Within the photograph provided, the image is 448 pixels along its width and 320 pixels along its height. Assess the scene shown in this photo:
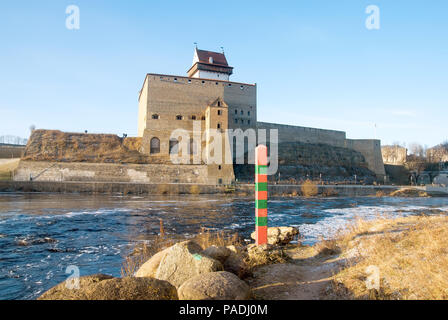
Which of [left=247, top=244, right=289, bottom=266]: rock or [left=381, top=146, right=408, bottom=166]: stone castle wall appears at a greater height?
[left=381, top=146, right=408, bottom=166]: stone castle wall

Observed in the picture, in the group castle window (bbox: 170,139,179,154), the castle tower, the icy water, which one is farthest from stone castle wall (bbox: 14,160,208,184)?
the castle tower

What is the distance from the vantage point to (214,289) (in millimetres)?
2857

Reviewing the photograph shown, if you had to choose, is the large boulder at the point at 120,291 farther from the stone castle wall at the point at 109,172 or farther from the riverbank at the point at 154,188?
the stone castle wall at the point at 109,172

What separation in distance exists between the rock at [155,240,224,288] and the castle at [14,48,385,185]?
85.9 ft

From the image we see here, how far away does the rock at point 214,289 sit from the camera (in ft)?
Answer: 9.17

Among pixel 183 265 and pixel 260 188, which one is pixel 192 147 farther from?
pixel 183 265

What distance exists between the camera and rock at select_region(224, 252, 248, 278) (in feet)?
13.8

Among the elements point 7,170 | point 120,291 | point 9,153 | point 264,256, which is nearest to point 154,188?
point 7,170

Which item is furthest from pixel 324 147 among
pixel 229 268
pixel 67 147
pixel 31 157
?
pixel 229 268

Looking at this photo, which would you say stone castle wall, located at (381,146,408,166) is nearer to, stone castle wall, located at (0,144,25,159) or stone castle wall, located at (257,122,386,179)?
stone castle wall, located at (257,122,386,179)

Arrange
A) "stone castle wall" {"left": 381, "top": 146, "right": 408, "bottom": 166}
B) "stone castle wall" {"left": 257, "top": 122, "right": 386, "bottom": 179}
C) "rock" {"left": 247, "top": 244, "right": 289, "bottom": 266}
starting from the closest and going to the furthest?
"rock" {"left": 247, "top": 244, "right": 289, "bottom": 266} → "stone castle wall" {"left": 257, "top": 122, "right": 386, "bottom": 179} → "stone castle wall" {"left": 381, "top": 146, "right": 408, "bottom": 166}

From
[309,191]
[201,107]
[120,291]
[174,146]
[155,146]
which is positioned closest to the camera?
[120,291]

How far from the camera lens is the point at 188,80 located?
136ft

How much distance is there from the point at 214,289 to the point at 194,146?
36907mm
